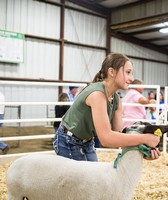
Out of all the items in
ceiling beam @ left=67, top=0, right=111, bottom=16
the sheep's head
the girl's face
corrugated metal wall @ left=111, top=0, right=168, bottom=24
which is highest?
ceiling beam @ left=67, top=0, right=111, bottom=16

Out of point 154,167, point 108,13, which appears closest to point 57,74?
point 108,13

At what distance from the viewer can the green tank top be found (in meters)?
1.80

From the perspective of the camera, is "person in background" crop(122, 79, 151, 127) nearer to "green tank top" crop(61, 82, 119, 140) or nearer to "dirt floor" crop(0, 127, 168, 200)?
"dirt floor" crop(0, 127, 168, 200)

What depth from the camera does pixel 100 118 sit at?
→ 1.65 meters

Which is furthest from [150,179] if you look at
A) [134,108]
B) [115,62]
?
[115,62]

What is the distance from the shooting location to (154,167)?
4316mm

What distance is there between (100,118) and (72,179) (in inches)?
14.7

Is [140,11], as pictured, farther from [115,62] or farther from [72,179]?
[72,179]

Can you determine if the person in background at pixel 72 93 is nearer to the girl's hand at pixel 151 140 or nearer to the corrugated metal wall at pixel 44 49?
the girl's hand at pixel 151 140

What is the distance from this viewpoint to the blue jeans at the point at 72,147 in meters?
1.98

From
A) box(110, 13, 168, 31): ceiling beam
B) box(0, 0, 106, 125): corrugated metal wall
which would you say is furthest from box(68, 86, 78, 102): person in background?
box(110, 13, 168, 31): ceiling beam

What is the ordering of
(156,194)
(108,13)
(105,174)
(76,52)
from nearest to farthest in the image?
(105,174) < (156,194) < (76,52) < (108,13)

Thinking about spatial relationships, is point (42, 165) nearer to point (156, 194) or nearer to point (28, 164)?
A: point (28, 164)

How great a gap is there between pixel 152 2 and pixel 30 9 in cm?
456
